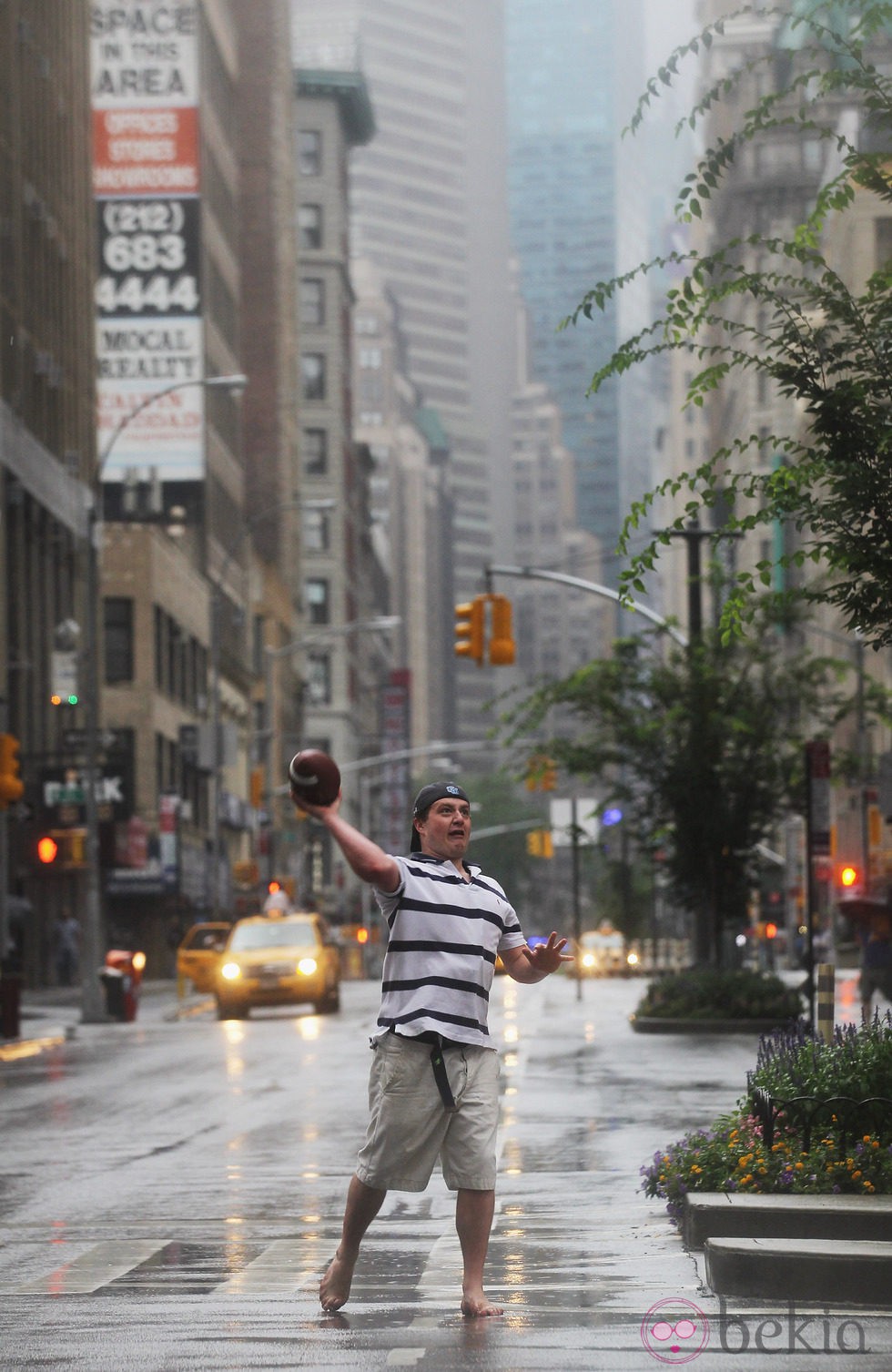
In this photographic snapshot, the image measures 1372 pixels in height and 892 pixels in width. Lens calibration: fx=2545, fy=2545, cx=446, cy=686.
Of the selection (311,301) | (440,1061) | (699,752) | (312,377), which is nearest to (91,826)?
(699,752)

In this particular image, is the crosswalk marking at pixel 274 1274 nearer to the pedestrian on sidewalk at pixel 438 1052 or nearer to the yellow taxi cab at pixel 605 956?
the pedestrian on sidewalk at pixel 438 1052

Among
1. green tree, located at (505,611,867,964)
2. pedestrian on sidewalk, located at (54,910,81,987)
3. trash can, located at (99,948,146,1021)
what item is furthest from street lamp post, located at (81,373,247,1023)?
pedestrian on sidewalk, located at (54,910,81,987)

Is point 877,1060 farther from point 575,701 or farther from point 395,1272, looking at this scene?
point 575,701

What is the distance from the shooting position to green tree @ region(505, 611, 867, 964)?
34125 mm

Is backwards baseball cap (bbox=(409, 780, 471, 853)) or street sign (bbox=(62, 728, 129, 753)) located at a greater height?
street sign (bbox=(62, 728, 129, 753))

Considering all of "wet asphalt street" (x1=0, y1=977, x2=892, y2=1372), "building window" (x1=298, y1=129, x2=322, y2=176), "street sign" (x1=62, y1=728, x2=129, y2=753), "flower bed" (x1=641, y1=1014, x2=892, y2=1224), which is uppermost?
"building window" (x1=298, y1=129, x2=322, y2=176)

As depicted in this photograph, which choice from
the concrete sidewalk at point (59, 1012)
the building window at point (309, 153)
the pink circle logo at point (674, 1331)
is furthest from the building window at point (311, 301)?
the pink circle logo at point (674, 1331)

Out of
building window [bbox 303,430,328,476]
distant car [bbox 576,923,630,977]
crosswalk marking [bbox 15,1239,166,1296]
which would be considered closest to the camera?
crosswalk marking [bbox 15,1239,166,1296]

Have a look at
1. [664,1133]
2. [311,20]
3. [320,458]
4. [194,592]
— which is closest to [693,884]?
[664,1133]

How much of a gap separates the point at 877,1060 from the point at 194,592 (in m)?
70.3

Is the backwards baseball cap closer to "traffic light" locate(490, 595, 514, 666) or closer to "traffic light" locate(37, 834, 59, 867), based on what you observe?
"traffic light" locate(490, 595, 514, 666)

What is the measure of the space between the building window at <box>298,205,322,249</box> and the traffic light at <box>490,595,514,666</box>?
108m

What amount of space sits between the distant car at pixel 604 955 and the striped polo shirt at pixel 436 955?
60.0 meters

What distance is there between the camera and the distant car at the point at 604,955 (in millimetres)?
71938
